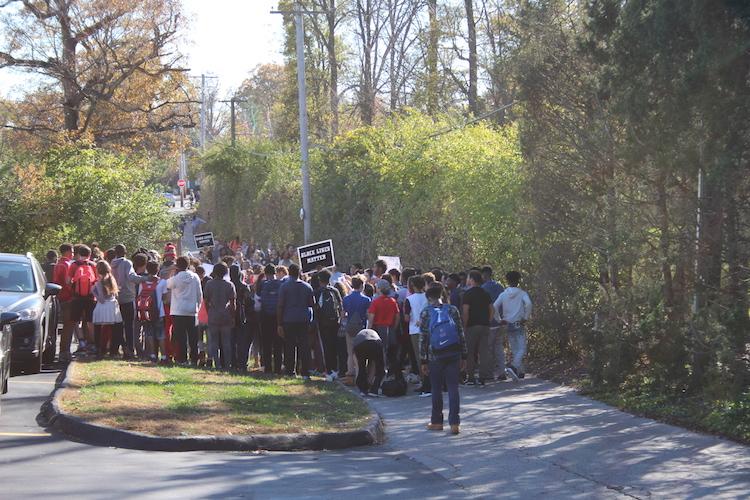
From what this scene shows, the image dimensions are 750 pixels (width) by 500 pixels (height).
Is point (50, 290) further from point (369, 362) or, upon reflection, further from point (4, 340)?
point (369, 362)

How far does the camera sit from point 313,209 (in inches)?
1481

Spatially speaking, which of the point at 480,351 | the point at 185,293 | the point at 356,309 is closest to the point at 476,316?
the point at 480,351

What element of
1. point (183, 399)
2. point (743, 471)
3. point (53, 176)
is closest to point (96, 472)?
point (183, 399)

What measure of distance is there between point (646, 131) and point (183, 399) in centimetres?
658

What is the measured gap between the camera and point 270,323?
18297 mm

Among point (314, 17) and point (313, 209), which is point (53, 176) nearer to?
point (313, 209)

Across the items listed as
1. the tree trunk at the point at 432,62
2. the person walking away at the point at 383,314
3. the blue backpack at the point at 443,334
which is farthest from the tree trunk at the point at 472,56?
the blue backpack at the point at 443,334

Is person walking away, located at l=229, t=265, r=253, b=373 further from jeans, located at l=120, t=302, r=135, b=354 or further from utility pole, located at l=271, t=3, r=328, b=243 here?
utility pole, located at l=271, t=3, r=328, b=243

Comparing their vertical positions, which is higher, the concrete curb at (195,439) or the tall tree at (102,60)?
the tall tree at (102,60)

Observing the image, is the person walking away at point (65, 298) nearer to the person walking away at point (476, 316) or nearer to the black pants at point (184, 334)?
the black pants at point (184, 334)

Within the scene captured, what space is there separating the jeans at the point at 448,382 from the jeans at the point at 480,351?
4205 mm

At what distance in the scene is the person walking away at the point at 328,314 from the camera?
1770cm

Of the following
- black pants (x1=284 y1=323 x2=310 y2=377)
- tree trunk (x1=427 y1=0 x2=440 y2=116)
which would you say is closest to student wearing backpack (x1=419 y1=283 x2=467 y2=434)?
black pants (x1=284 y1=323 x2=310 y2=377)

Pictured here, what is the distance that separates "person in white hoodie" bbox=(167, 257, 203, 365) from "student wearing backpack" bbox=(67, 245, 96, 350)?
4.44 feet
